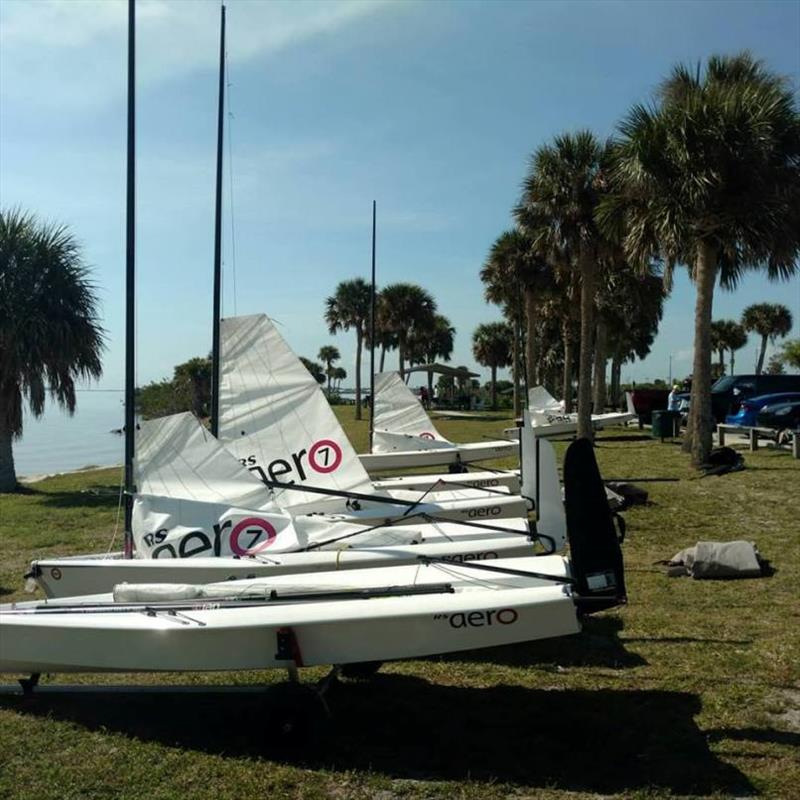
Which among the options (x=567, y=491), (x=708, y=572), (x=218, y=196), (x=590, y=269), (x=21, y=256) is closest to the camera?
(x=567, y=491)

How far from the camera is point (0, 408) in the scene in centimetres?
2162

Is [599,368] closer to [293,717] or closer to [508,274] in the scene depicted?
[508,274]

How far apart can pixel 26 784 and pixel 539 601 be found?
10.1ft

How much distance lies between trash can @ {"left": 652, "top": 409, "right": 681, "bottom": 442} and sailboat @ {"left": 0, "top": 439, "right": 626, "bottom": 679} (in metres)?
20.0

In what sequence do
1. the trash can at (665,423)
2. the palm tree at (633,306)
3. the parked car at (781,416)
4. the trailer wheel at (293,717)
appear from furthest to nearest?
the palm tree at (633,306) → the trash can at (665,423) → the parked car at (781,416) → the trailer wheel at (293,717)

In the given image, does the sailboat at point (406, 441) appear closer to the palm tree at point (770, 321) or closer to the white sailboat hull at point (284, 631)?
the white sailboat hull at point (284, 631)

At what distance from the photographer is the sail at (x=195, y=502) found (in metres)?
7.80

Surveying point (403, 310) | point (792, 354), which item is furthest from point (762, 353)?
point (403, 310)

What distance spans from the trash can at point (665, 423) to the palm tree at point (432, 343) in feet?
105

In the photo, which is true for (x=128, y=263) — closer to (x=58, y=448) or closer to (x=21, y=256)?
(x=21, y=256)

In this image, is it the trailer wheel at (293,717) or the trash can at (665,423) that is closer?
the trailer wheel at (293,717)

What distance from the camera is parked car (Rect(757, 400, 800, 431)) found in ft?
75.4

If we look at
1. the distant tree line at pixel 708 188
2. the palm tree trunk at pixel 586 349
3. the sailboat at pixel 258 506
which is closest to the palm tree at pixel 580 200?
the palm tree trunk at pixel 586 349

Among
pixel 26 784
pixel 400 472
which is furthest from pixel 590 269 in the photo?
pixel 26 784
